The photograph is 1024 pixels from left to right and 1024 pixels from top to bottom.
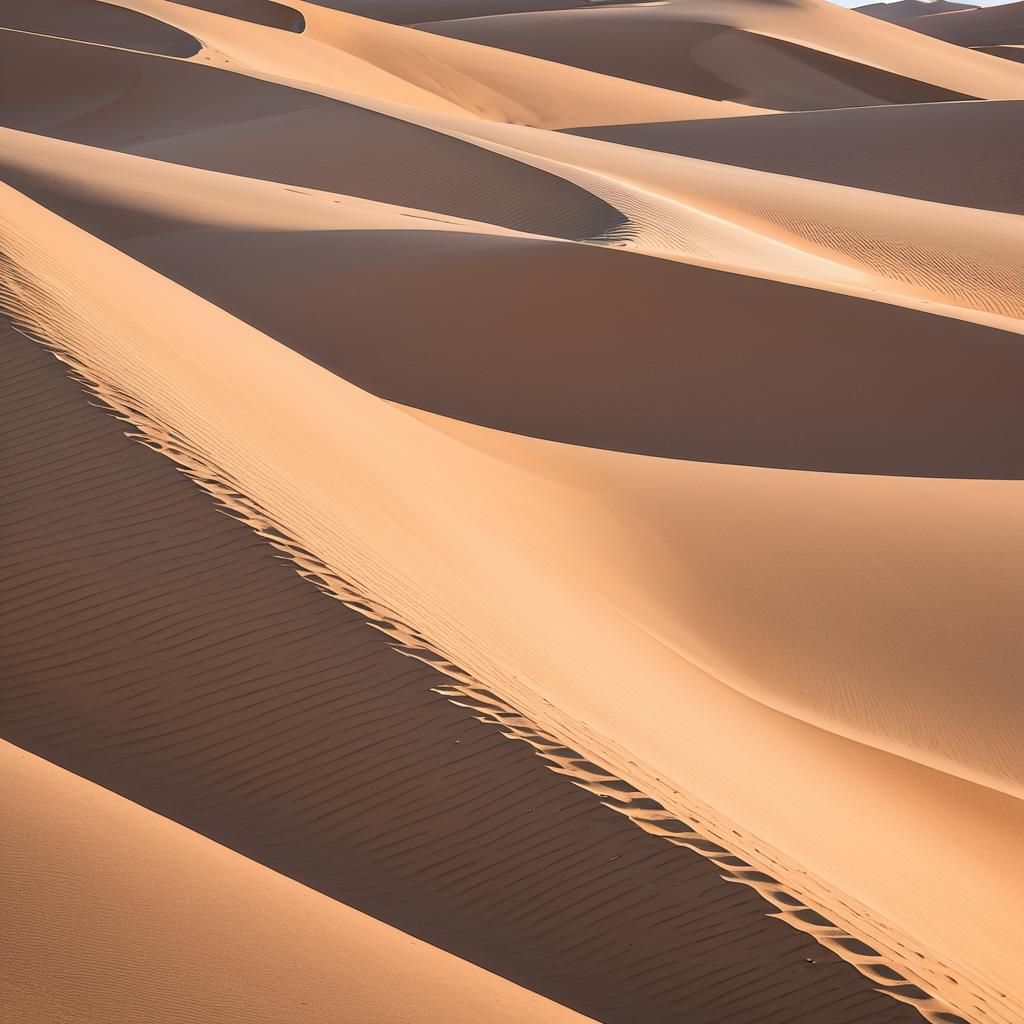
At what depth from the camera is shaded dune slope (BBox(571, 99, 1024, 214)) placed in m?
21.8

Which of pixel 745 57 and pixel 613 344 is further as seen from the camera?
pixel 745 57

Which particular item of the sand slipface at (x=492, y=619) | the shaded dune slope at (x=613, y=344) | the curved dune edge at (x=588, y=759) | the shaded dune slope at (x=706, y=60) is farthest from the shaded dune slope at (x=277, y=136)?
the shaded dune slope at (x=706, y=60)

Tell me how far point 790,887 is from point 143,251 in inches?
358

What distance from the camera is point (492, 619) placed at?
4703 millimetres

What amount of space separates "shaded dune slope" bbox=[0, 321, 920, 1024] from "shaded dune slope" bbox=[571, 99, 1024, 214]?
19356mm

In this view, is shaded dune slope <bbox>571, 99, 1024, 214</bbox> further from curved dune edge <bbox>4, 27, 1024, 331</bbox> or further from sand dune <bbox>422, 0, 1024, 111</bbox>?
sand dune <bbox>422, 0, 1024, 111</bbox>

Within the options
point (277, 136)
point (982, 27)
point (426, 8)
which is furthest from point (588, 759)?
point (982, 27)

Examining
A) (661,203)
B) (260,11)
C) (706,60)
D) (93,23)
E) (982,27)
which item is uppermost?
(982,27)

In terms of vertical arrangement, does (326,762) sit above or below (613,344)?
above

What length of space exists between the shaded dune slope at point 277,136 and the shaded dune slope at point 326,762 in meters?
9.15

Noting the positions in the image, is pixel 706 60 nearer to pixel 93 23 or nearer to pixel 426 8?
pixel 426 8

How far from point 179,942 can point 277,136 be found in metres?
15.4

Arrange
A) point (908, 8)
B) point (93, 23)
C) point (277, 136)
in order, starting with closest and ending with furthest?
1. point (277, 136)
2. point (93, 23)
3. point (908, 8)

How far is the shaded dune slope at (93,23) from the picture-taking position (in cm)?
2409
